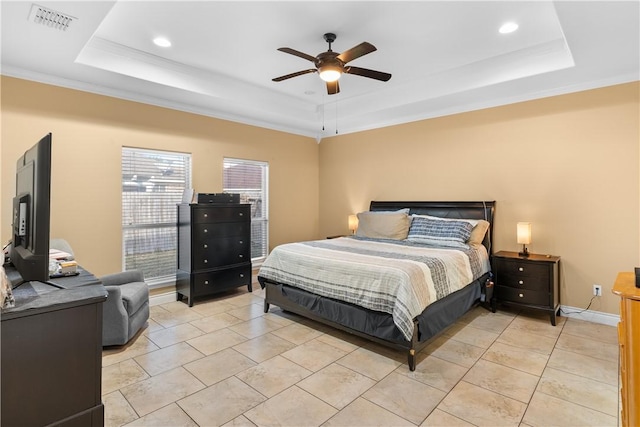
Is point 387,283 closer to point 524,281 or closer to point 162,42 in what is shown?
point 524,281

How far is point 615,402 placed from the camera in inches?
84.6

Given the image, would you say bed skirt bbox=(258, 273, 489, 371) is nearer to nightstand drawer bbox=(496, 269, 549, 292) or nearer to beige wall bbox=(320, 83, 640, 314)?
nightstand drawer bbox=(496, 269, 549, 292)

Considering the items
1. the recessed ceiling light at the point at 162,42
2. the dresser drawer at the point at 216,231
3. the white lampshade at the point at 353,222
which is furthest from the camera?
the white lampshade at the point at 353,222

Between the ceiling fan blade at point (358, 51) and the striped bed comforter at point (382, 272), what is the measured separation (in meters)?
1.78

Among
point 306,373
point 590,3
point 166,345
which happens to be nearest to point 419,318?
point 306,373

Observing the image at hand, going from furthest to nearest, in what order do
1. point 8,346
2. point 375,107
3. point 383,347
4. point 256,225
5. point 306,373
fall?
point 256,225
point 375,107
point 383,347
point 306,373
point 8,346

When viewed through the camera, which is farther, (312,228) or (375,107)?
(312,228)

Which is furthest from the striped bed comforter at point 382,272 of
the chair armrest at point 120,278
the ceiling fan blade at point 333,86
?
the ceiling fan blade at point 333,86

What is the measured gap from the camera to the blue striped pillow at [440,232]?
12.9ft

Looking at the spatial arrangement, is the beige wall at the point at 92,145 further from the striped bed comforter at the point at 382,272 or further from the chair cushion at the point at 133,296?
the striped bed comforter at the point at 382,272

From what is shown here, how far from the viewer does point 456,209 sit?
453cm

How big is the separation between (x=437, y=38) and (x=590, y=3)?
1161 millimetres

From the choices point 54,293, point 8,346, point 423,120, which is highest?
point 423,120

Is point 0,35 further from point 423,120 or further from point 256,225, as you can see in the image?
point 423,120
